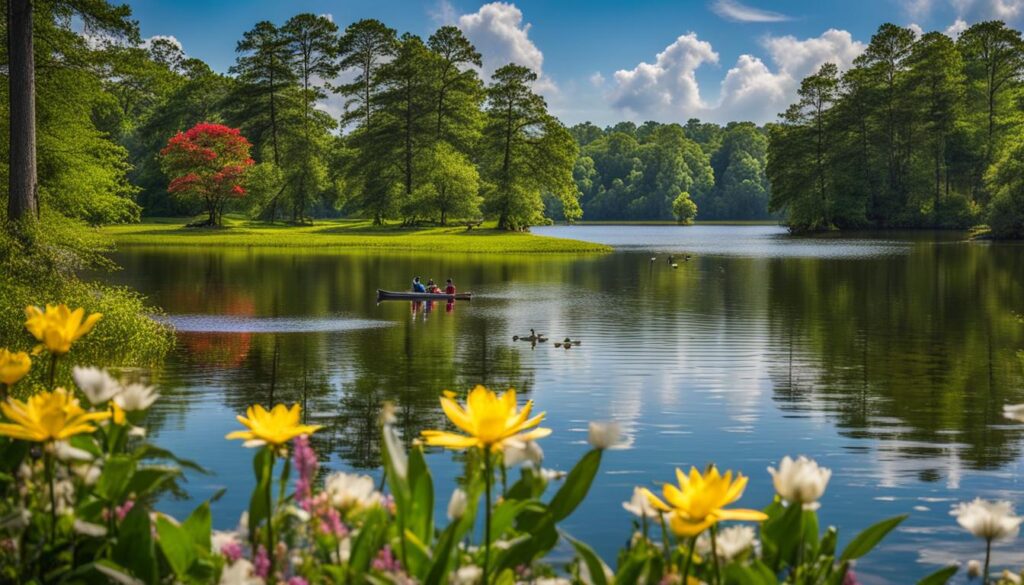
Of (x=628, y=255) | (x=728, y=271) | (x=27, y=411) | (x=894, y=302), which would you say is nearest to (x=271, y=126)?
(x=628, y=255)

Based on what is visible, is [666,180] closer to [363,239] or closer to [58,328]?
[363,239]

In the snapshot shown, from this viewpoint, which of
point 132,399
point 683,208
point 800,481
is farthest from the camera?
point 683,208

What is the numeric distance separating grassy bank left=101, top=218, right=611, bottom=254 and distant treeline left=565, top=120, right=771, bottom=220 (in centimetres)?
9422

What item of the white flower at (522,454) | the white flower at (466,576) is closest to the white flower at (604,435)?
the white flower at (522,454)

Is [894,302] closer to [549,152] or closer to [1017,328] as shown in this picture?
[1017,328]

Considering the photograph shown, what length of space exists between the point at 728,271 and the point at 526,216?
2614 cm

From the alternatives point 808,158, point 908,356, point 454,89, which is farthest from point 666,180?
point 908,356

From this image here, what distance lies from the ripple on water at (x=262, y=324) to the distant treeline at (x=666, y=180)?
448 feet

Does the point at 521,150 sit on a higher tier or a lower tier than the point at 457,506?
higher

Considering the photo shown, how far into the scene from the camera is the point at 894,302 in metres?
Result: 30.8

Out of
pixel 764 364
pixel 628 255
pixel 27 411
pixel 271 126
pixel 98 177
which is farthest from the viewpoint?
pixel 271 126

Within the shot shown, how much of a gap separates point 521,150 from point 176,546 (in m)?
68.9

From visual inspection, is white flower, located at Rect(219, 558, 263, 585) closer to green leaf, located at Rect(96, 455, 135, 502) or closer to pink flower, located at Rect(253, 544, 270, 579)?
pink flower, located at Rect(253, 544, 270, 579)

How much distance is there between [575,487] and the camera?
3545mm
